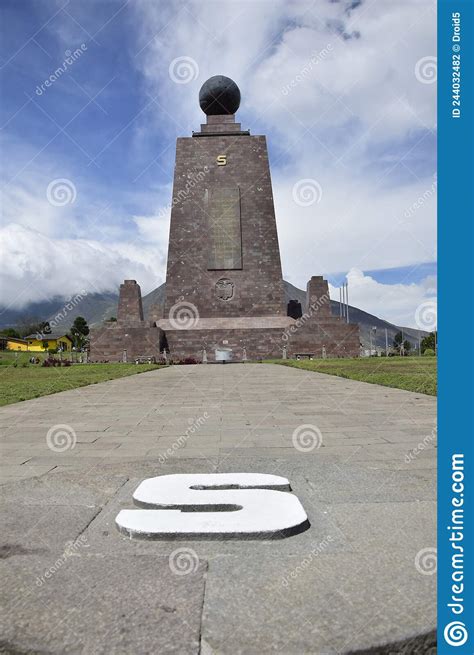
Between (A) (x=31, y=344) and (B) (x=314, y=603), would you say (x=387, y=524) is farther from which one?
(A) (x=31, y=344)

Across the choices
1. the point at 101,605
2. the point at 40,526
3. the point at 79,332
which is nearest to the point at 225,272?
the point at 40,526

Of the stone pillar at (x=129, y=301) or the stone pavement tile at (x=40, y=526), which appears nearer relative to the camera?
the stone pavement tile at (x=40, y=526)

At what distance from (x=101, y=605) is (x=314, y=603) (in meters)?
0.86

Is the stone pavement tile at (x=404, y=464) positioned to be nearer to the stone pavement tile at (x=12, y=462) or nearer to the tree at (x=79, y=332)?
the stone pavement tile at (x=12, y=462)

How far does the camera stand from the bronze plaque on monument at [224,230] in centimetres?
3088

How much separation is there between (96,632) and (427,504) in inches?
89.5

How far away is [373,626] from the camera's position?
1790mm

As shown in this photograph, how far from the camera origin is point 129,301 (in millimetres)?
30109

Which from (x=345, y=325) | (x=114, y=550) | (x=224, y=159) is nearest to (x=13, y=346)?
(x=224, y=159)

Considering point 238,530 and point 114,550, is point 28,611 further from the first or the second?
point 238,530

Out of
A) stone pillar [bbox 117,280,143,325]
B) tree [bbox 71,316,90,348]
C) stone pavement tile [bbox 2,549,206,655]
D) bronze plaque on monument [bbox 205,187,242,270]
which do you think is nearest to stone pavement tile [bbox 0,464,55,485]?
stone pavement tile [bbox 2,549,206,655]

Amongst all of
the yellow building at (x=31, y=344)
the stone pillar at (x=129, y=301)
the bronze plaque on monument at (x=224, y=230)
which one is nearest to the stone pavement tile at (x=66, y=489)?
the stone pillar at (x=129, y=301)

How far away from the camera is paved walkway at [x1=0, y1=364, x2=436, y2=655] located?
5.83 feet

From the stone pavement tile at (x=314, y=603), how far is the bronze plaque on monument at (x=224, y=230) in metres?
28.9
